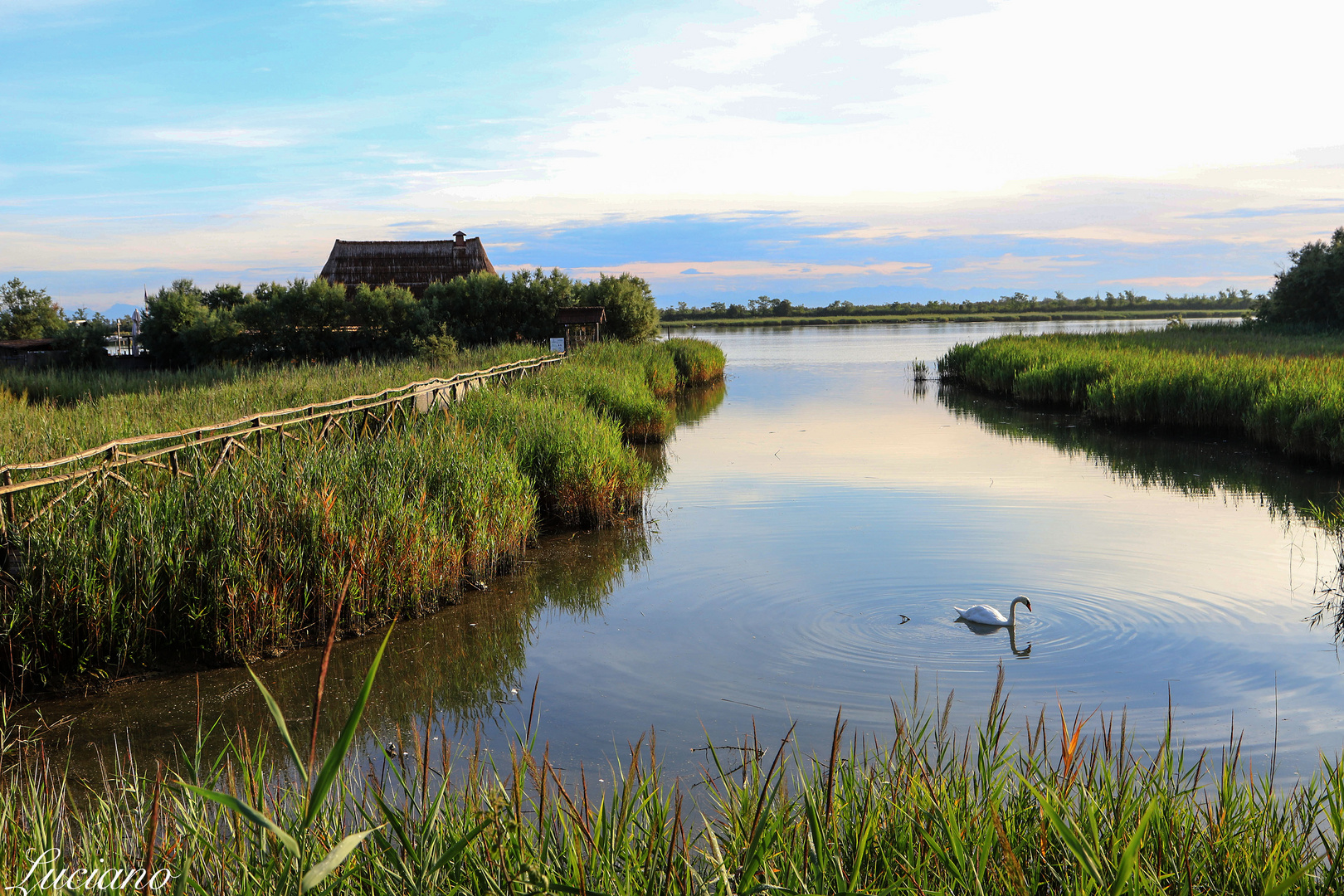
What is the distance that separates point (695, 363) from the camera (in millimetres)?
30672

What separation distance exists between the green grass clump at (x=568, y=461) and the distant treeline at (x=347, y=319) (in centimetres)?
1473

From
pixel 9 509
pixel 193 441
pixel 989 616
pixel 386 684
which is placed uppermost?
pixel 193 441

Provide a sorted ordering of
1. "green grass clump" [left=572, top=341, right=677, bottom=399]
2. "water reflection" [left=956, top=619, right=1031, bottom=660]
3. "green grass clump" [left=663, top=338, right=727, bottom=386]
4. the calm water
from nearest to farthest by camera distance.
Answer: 1. the calm water
2. "water reflection" [left=956, top=619, right=1031, bottom=660]
3. "green grass clump" [left=572, top=341, right=677, bottom=399]
4. "green grass clump" [left=663, top=338, right=727, bottom=386]

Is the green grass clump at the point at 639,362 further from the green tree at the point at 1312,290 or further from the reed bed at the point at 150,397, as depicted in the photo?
the green tree at the point at 1312,290

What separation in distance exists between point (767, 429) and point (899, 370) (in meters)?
18.3

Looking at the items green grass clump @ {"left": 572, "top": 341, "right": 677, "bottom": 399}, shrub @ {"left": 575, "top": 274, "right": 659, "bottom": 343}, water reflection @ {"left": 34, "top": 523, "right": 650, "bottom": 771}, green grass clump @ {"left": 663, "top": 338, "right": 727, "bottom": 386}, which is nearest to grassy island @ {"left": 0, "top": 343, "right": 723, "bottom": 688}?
water reflection @ {"left": 34, "top": 523, "right": 650, "bottom": 771}

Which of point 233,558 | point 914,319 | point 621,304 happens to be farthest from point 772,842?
point 914,319

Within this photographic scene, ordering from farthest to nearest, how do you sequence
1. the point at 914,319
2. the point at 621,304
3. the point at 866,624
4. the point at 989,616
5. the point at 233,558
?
the point at 914,319 < the point at 621,304 < the point at 866,624 < the point at 989,616 < the point at 233,558

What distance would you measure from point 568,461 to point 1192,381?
13.2 metres

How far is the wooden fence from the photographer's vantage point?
5828 millimetres

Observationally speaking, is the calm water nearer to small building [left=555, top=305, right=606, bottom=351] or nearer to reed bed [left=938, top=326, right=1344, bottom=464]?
reed bed [left=938, top=326, right=1344, bottom=464]

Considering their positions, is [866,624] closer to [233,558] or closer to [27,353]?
[233,558]

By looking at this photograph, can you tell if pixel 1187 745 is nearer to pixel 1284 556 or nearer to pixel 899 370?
pixel 1284 556

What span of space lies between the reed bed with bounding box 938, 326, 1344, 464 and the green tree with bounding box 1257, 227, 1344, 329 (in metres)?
4.06
